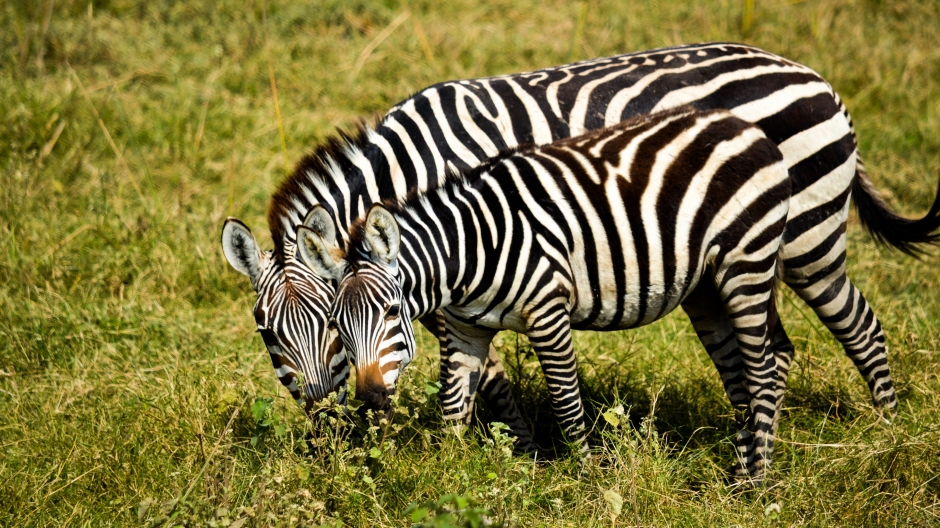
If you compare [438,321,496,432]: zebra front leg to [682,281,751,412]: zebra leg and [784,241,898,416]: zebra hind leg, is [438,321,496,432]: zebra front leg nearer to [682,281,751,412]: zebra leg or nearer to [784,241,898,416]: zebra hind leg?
[682,281,751,412]: zebra leg

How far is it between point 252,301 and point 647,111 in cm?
348

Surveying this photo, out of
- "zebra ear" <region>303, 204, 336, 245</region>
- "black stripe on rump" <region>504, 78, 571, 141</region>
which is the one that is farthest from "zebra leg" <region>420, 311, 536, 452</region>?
"black stripe on rump" <region>504, 78, 571, 141</region>

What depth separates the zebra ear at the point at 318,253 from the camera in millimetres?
4066

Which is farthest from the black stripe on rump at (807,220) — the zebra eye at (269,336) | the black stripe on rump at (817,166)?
the zebra eye at (269,336)

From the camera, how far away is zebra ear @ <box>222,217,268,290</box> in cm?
432

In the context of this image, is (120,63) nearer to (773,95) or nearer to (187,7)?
(187,7)

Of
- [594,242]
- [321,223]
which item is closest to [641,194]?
[594,242]

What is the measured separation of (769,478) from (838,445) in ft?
1.33

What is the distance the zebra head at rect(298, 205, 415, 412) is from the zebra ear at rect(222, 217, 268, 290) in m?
0.39

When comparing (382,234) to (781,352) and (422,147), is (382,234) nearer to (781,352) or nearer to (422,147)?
(422,147)

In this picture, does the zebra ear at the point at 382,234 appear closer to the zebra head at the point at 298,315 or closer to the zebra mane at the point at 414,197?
the zebra mane at the point at 414,197

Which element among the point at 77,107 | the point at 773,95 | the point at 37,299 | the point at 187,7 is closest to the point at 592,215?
the point at 773,95

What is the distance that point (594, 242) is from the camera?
4.52 metres

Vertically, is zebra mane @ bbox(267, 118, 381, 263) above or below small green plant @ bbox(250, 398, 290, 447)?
above
